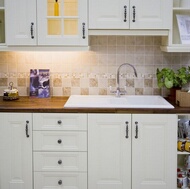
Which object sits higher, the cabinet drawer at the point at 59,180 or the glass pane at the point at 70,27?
the glass pane at the point at 70,27

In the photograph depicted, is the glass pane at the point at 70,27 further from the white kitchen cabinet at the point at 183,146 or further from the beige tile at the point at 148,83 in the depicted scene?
the white kitchen cabinet at the point at 183,146

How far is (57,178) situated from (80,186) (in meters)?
0.18

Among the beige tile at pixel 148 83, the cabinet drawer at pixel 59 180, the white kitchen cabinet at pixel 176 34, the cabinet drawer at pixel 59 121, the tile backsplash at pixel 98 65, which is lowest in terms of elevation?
the cabinet drawer at pixel 59 180

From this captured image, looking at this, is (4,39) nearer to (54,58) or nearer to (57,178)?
(54,58)

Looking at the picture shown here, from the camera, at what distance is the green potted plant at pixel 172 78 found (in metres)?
3.12

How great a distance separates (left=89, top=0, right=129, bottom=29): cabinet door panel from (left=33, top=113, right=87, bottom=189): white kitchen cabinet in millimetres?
727

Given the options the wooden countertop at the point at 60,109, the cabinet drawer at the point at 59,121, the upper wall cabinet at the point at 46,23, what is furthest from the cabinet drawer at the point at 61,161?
the upper wall cabinet at the point at 46,23

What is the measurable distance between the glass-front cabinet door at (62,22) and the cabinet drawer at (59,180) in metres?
1.00

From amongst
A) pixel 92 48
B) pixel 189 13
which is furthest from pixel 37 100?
pixel 189 13

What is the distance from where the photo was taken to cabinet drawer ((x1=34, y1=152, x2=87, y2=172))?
115 inches

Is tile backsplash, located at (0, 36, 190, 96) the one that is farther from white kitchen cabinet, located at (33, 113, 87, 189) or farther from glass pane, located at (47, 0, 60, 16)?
white kitchen cabinet, located at (33, 113, 87, 189)

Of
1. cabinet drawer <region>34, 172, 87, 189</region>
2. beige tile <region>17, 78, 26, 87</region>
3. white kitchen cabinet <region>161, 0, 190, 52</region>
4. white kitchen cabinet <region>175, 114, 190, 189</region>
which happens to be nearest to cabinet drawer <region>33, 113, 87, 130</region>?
cabinet drawer <region>34, 172, 87, 189</region>

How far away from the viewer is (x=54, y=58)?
11.1ft

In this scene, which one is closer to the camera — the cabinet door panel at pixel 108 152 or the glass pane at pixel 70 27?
the cabinet door panel at pixel 108 152
